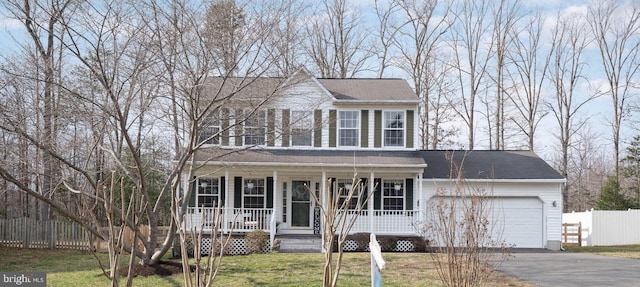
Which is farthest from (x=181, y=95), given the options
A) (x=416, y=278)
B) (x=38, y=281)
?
(x=416, y=278)

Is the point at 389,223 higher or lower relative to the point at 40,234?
higher

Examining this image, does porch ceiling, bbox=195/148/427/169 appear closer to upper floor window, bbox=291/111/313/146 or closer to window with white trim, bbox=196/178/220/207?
upper floor window, bbox=291/111/313/146

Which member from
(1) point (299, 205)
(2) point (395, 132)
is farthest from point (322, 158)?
(2) point (395, 132)

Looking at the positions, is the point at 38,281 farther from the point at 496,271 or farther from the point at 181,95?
the point at 496,271

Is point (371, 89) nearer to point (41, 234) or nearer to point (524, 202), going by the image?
point (524, 202)

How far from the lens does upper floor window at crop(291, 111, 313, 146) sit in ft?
57.9

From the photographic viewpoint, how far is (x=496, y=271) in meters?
13.5

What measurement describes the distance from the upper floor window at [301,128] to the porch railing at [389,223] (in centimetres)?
331

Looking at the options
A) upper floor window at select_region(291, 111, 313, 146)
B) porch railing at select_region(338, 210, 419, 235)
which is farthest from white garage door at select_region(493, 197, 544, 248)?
upper floor window at select_region(291, 111, 313, 146)

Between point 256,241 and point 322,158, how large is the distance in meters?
3.79

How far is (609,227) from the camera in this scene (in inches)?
992

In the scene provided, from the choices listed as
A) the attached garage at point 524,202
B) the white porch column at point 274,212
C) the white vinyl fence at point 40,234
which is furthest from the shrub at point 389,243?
the white vinyl fence at point 40,234

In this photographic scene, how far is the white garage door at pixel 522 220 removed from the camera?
21.2 metres

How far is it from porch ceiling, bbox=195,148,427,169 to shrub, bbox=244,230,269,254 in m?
2.32
